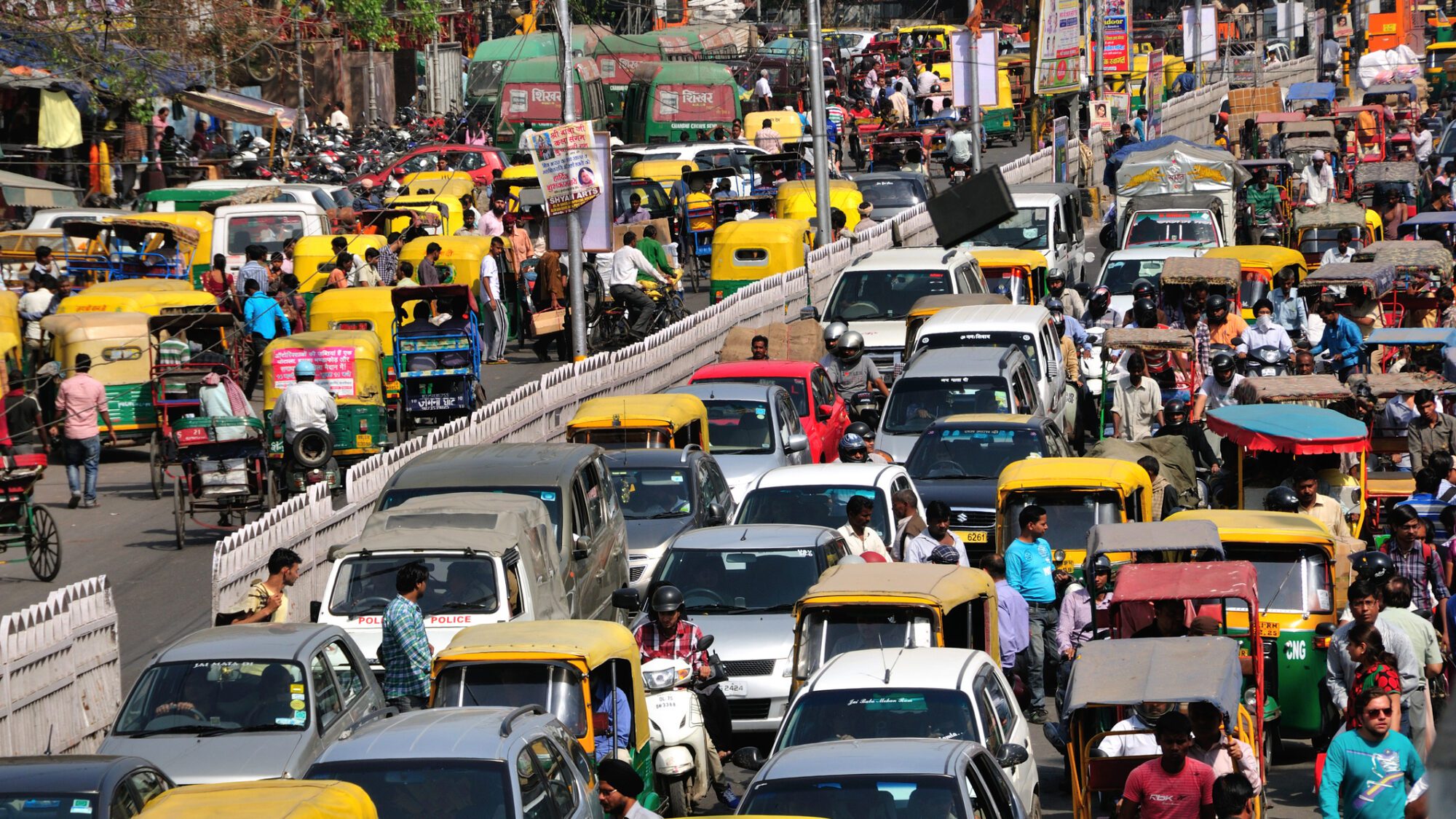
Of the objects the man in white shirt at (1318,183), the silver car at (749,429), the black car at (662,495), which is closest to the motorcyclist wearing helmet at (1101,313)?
the silver car at (749,429)

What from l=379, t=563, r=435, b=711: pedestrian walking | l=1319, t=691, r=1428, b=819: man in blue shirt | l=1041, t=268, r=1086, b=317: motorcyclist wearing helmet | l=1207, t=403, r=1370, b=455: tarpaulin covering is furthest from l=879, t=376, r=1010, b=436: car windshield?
l=1319, t=691, r=1428, b=819: man in blue shirt

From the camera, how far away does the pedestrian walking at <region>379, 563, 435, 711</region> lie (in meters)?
11.0

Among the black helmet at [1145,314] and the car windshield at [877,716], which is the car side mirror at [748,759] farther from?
the black helmet at [1145,314]

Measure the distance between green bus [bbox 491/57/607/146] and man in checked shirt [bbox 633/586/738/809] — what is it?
31.4 meters

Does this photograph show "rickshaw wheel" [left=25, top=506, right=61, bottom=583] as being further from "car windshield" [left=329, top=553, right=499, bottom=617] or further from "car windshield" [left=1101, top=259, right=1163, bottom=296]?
"car windshield" [left=1101, top=259, right=1163, bottom=296]

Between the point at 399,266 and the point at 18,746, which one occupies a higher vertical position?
the point at 399,266

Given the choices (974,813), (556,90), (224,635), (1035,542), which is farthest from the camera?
(556,90)

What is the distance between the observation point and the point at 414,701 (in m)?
11.3

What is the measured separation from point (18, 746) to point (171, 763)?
A: 6.42 ft

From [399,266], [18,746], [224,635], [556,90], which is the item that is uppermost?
[556,90]

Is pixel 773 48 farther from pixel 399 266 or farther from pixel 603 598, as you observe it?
pixel 603 598

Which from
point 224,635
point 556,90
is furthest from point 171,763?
point 556,90

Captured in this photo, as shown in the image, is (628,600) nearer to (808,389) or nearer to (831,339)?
(808,389)

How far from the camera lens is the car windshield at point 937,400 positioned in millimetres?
19031
